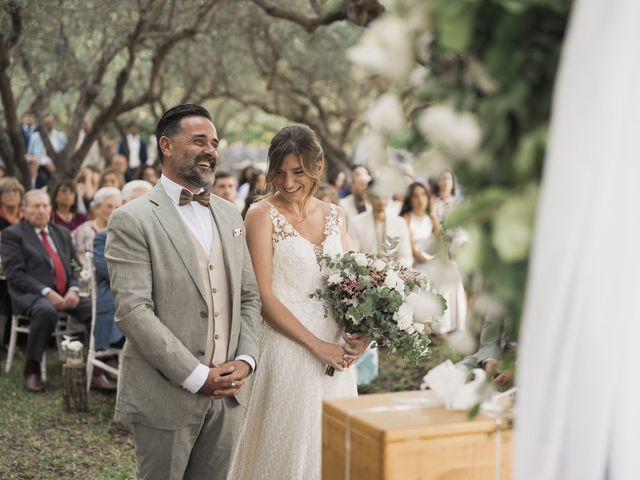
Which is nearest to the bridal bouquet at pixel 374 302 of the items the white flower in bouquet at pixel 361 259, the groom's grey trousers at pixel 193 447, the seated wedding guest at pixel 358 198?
the white flower in bouquet at pixel 361 259

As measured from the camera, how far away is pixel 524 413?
1759 mm

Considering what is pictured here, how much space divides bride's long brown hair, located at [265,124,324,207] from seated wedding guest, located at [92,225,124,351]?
364 cm

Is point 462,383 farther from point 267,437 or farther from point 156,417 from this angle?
point 267,437

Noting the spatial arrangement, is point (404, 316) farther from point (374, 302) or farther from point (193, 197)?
point (193, 197)

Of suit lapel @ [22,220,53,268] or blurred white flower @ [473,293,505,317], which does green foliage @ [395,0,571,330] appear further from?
suit lapel @ [22,220,53,268]

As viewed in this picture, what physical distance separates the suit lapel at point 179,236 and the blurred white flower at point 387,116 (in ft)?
7.28

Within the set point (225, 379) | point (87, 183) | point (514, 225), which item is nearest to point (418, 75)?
point (514, 225)

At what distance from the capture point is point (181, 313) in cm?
391

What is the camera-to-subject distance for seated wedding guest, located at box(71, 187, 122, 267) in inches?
335

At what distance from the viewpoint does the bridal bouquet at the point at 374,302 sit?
4.46 meters

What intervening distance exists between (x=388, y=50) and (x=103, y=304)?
6730 mm

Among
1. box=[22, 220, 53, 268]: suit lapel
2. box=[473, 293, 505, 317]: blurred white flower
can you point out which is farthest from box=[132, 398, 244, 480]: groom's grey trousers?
box=[22, 220, 53, 268]: suit lapel

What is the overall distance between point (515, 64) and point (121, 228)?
2.56 meters

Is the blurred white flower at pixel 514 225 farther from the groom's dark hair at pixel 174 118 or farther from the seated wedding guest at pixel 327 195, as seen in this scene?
the seated wedding guest at pixel 327 195
